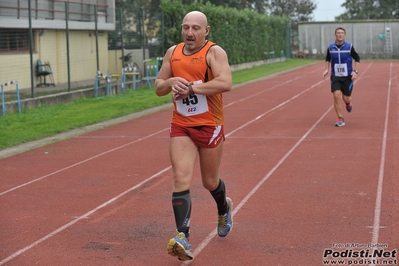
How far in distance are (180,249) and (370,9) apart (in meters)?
87.2

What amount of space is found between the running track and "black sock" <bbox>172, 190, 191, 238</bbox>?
0.30 meters

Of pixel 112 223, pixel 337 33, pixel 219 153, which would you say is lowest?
pixel 112 223

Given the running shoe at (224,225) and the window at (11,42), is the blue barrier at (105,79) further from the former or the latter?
the running shoe at (224,225)

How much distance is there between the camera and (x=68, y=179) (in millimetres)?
10766

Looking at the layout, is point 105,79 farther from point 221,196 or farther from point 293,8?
point 293,8

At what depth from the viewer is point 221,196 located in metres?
7.16

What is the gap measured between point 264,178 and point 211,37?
27.8 m

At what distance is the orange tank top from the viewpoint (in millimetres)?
6641

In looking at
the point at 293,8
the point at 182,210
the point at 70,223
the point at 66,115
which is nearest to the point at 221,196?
the point at 182,210

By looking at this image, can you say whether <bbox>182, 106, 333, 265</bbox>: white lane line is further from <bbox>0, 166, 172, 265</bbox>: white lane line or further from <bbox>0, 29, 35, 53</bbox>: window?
<bbox>0, 29, 35, 53</bbox>: window

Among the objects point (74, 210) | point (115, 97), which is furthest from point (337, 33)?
point (115, 97)

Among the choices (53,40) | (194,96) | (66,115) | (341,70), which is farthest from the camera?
(53,40)

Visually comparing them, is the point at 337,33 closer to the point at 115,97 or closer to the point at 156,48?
the point at 115,97

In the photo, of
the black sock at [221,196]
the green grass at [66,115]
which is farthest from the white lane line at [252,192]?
the green grass at [66,115]
